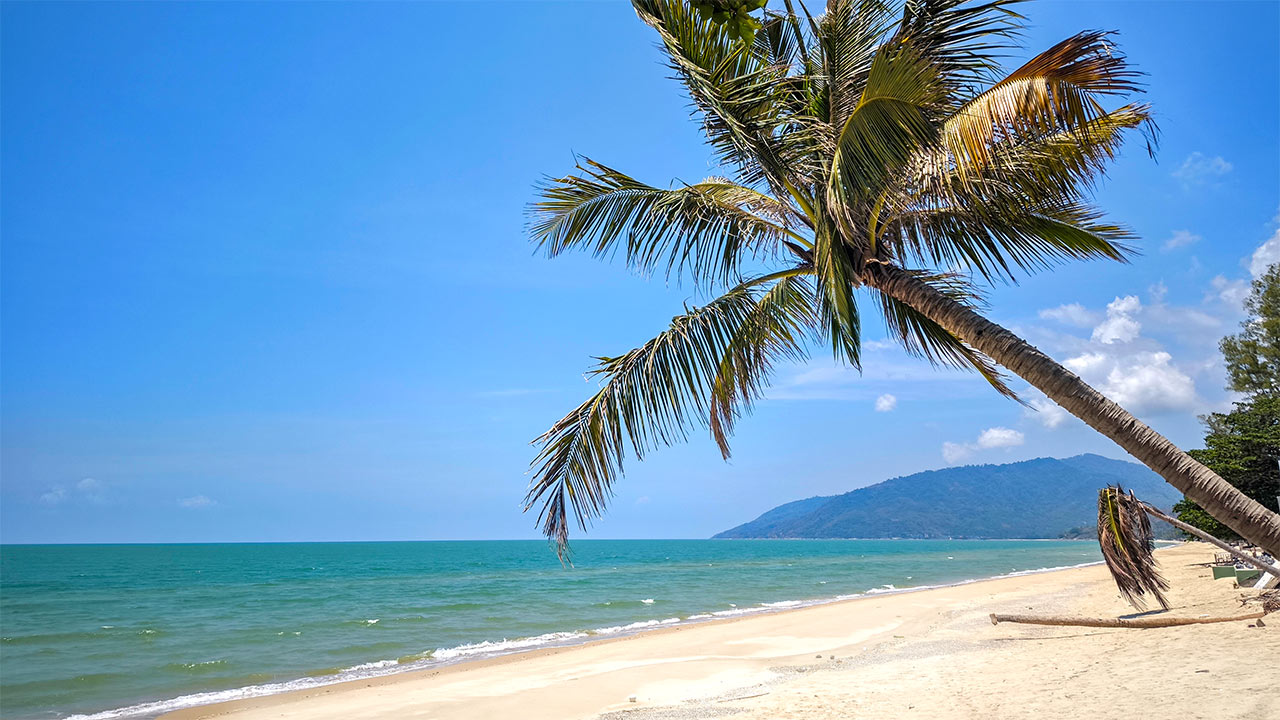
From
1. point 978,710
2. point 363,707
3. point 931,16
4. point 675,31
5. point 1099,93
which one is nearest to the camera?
point 1099,93

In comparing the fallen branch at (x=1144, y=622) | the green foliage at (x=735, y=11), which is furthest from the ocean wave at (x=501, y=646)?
the green foliage at (x=735, y=11)

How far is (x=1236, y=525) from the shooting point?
269 cm

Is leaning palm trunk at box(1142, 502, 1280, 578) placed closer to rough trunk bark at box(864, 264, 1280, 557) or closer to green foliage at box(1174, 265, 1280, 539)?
rough trunk bark at box(864, 264, 1280, 557)

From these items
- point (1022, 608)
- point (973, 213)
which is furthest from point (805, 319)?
point (1022, 608)

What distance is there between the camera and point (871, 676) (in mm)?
8016

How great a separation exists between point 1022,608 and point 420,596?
2174cm

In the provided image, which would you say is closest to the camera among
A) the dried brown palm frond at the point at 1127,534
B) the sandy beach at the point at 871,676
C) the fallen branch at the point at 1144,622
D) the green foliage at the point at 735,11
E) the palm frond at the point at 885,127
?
the green foliage at the point at 735,11

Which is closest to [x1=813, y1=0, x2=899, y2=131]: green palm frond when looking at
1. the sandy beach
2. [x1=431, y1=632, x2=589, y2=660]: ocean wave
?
the sandy beach

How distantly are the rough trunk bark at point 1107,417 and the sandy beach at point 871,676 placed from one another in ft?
9.96

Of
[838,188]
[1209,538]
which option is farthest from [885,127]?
[1209,538]

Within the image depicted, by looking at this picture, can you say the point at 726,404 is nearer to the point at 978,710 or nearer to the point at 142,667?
the point at 978,710

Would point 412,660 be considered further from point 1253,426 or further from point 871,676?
point 1253,426

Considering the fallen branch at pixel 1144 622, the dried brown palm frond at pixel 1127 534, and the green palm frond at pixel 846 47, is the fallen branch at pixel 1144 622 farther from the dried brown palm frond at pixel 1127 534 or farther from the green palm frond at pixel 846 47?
the green palm frond at pixel 846 47

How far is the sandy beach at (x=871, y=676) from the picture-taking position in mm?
5867
